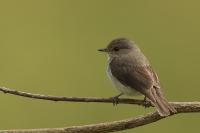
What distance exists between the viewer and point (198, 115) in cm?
930

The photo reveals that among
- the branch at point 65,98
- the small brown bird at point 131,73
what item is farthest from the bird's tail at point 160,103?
the branch at point 65,98

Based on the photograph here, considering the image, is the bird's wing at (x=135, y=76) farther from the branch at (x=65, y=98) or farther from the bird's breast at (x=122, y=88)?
the branch at (x=65, y=98)

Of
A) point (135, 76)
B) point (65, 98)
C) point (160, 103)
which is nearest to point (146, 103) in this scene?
point (160, 103)

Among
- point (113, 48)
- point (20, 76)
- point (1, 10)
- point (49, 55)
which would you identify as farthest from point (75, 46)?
point (113, 48)

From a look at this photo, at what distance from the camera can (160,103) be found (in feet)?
18.1

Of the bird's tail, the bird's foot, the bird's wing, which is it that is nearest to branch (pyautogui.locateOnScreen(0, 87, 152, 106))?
the bird's foot

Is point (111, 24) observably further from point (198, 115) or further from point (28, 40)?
point (198, 115)

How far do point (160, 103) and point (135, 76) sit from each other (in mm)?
657

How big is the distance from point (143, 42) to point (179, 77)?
980 millimetres

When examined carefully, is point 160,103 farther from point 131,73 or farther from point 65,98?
point 65,98

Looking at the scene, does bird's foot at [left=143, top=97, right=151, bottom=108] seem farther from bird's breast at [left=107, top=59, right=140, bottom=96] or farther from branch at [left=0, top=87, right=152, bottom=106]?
bird's breast at [left=107, top=59, right=140, bottom=96]

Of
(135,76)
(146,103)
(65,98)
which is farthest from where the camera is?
(135,76)

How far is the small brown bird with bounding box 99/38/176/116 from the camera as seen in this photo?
19.4 ft

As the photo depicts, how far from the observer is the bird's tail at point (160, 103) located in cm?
507
